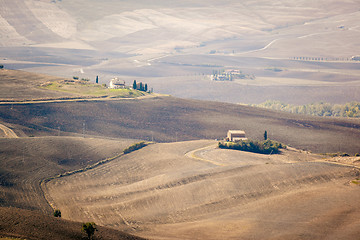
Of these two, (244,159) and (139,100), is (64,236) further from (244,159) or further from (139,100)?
(139,100)

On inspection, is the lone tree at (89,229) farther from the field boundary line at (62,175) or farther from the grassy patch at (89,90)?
the grassy patch at (89,90)

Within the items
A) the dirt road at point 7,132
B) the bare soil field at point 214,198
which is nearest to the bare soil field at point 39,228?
the bare soil field at point 214,198

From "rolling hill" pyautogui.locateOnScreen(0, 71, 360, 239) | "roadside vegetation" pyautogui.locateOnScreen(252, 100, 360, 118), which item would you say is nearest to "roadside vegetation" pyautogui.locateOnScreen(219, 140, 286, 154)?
"rolling hill" pyautogui.locateOnScreen(0, 71, 360, 239)

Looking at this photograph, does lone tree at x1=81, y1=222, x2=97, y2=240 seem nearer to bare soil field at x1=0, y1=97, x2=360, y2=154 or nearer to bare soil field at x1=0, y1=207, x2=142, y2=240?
bare soil field at x1=0, y1=207, x2=142, y2=240

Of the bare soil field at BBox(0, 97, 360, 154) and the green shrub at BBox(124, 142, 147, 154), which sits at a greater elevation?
the bare soil field at BBox(0, 97, 360, 154)

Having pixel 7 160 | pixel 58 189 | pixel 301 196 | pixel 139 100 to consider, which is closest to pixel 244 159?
pixel 301 196

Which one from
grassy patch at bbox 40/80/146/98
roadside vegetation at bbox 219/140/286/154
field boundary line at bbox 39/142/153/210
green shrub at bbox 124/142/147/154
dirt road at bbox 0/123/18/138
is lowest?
field boundary line at bbox 39/142/153/210
